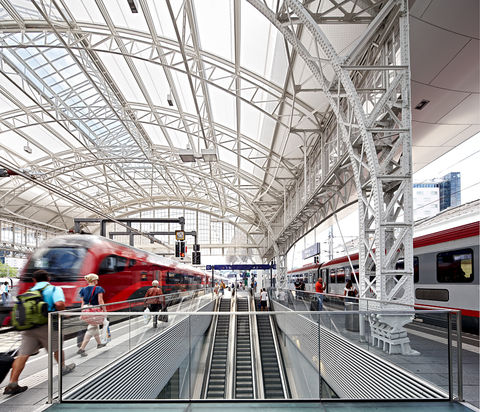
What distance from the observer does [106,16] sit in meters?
16.0

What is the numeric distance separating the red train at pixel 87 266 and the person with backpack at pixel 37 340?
7.38 metres

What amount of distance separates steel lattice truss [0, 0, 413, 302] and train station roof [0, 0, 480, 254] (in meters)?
0.09

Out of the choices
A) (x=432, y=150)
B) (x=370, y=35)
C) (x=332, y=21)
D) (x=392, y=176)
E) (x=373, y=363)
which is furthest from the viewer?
(x=432, y=150)

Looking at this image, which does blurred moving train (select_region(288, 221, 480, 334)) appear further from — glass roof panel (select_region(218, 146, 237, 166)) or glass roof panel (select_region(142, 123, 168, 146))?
glass roof panel (select_region(142, 123, 168, 146))

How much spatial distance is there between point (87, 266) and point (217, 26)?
10302 mm

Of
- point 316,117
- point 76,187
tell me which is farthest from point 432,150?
point 76,187

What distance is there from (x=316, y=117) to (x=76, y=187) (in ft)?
111

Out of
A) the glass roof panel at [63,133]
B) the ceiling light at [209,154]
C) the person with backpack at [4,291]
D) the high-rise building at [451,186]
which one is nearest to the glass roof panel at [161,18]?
the ceiling light at [209,154]

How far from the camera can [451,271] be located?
10.5 meters

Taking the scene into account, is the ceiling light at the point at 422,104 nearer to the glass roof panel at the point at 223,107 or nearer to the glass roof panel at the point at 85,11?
the glass roof panel at the point at 223,107

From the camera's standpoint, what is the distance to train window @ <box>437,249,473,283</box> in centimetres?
975

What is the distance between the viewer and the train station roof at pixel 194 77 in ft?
35.4

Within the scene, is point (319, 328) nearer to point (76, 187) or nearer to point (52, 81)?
point (52, 81)

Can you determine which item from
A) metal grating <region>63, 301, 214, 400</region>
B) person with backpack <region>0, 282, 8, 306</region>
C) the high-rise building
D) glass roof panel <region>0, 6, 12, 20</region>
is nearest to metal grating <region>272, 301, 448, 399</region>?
metal grating <region>63, 301, 214, 400</region>
